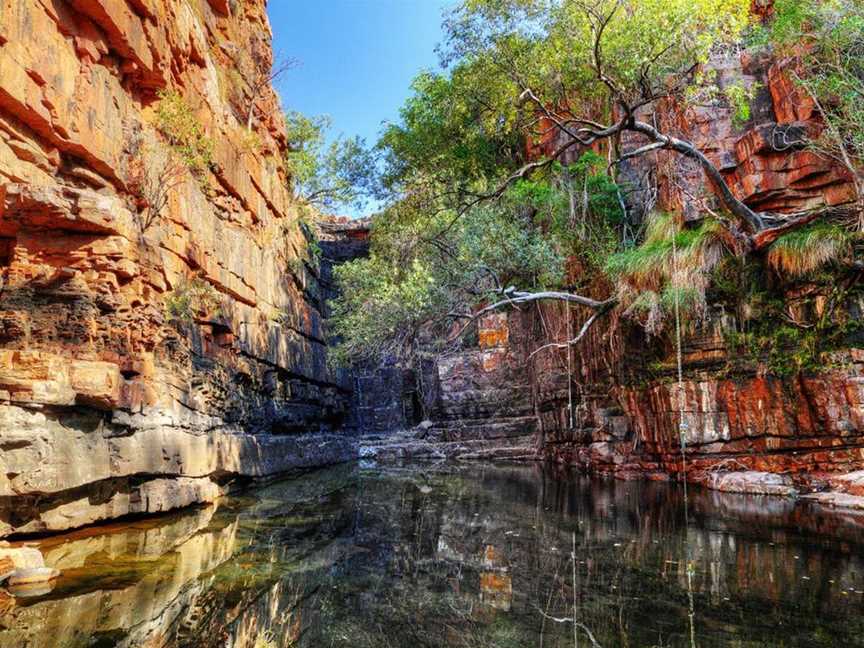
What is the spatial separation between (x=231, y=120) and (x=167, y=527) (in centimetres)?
962

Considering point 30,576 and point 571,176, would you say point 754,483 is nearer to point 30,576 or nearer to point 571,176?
point 30,576

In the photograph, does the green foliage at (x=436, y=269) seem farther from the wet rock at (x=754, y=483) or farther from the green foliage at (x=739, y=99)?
the wet rock at (x=754, y=483)

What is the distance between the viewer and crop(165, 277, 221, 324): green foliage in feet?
28.4

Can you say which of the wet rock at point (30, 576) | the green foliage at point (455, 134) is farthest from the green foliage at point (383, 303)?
the wet rock at point (30, 576)

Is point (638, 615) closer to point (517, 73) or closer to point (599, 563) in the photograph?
point (599, 563)

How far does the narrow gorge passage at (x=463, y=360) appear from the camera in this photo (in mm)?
4055

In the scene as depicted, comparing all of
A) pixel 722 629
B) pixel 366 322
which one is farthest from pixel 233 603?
pixel 366 322

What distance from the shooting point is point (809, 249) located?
909 cm

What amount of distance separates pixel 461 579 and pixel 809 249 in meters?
8.22

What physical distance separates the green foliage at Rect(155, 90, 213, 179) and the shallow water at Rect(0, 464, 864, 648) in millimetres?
5816

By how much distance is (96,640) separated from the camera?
10.2 feet

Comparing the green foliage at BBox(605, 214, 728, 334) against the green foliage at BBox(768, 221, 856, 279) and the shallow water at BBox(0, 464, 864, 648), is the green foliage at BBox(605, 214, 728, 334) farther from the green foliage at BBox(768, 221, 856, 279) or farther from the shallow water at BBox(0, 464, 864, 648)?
the shallow water at BBox(0, 464, 864, 648)

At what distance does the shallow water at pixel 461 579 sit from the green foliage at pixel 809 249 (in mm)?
4074

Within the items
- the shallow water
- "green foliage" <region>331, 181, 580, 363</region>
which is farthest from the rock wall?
"green foliage" <region>331, 181, 580, 363</region>
